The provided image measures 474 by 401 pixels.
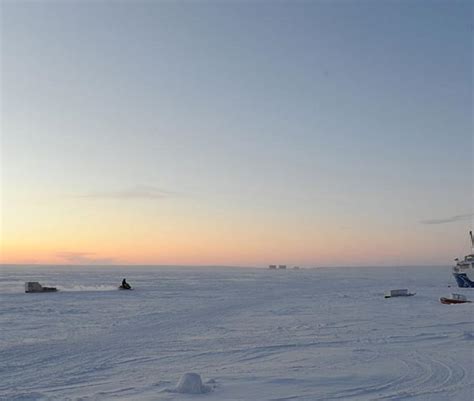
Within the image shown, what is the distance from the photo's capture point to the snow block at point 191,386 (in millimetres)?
9617

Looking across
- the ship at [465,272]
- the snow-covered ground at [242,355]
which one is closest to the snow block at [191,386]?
the snow-covered ground at [242,355]

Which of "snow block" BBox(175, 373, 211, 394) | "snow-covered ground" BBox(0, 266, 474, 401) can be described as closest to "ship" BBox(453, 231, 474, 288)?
"snow-covered ground" BBox(0, 266, 474, 401)

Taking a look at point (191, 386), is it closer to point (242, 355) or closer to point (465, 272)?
point (242, 355)

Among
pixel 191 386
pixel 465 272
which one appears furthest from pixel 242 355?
pixel 465 272

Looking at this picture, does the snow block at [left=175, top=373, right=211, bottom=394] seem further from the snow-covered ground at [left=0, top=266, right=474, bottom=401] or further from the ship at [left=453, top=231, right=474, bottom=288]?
the ship at [left=453, top=231, right=474, bottom=288]

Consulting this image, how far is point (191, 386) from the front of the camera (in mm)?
9641

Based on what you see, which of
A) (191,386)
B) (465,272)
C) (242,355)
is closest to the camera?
(191,386)

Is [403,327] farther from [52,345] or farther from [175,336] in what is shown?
[52,345]

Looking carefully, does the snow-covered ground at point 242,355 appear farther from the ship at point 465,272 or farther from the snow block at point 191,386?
the ship at point 465,272

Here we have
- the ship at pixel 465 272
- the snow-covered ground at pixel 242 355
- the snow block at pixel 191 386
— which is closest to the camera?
the snow block at pixel 191 386

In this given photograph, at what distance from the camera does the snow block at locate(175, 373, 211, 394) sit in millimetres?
9617

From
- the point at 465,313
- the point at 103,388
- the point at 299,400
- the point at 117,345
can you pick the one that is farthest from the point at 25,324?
the point at 465,313

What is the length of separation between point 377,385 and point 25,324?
1574cm

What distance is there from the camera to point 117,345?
15.4m
